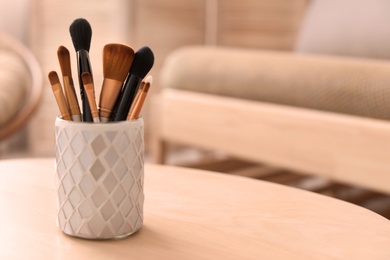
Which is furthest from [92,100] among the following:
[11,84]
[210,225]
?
[11,84]

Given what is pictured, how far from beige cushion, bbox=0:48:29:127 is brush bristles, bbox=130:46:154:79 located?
1.29 meters

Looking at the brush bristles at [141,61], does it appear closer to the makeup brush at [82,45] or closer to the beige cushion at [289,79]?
the makeup brush at [82,45]

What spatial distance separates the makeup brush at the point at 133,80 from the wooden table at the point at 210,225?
147 mm

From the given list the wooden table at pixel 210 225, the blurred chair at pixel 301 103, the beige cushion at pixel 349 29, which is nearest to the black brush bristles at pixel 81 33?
the wooden table at pixel 210 225

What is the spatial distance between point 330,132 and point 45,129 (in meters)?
1.86

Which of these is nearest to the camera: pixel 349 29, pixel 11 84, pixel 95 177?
pixel 95 177

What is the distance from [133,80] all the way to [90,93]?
0.18 feet

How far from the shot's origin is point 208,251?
667 millimetres

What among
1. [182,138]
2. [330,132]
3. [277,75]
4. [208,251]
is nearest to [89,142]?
[208,251]

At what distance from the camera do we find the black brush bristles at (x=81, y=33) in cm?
71

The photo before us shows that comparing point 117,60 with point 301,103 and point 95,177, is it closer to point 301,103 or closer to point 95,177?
point 95,177

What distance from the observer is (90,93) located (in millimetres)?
699

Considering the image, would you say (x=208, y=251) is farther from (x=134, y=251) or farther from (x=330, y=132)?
(x=330, y=132)

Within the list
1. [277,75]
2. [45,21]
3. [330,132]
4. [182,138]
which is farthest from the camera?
[45,21]
